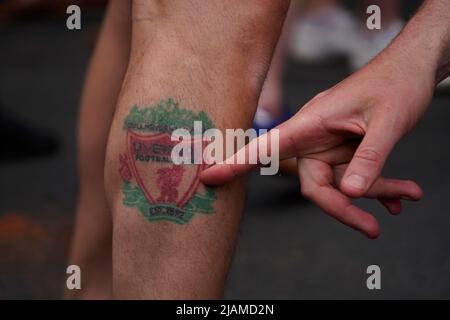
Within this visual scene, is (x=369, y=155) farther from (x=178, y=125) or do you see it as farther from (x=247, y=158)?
(x=178, y=125)

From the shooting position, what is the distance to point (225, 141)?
1190 millimetres

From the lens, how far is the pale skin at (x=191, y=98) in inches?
45.8

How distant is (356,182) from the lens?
1.09 meters

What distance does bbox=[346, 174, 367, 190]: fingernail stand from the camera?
109cm

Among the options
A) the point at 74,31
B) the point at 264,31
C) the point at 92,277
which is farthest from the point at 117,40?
the point at 74,31

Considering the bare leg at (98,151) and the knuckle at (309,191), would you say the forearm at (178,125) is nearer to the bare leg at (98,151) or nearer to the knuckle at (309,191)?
the knuckle at (309,191)

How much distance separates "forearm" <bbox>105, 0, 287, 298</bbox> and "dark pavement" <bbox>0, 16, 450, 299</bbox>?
79 centimetres

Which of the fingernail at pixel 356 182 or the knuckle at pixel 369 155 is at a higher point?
the knuckle at pixel 369 155

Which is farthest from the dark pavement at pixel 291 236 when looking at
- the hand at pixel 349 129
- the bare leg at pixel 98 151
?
the hand at pixel 349 129

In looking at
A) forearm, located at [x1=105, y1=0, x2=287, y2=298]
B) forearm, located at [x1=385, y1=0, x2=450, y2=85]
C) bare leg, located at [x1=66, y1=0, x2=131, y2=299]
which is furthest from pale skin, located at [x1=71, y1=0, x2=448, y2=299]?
bare leg, located at [x1=66, y1=0, x2=131, y2=299]

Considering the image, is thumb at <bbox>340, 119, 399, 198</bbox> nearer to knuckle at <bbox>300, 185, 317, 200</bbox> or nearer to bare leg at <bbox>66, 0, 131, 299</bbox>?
knuckle at <bbox>300, 185, 317, 200</bbox>

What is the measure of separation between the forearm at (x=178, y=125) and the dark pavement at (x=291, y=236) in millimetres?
793
